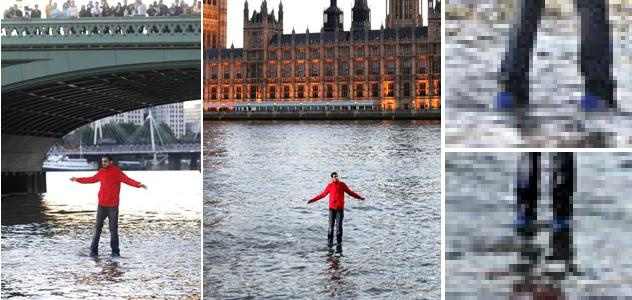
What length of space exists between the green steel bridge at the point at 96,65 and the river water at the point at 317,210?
108 cm

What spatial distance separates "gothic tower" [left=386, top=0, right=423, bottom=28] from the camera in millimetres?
9949

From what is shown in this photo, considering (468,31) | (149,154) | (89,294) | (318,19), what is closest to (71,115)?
(149,154)

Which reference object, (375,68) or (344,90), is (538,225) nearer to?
(375,68)

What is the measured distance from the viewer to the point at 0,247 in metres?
11.7

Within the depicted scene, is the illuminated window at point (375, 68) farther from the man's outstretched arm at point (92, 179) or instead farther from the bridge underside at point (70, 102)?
the man's outstretched arm at point (92, 179)

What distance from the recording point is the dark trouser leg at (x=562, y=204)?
9.49 m

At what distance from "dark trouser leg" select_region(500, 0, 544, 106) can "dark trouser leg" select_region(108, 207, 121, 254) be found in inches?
137

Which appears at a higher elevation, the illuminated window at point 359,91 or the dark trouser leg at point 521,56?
the dark trouser leg at point 521,56

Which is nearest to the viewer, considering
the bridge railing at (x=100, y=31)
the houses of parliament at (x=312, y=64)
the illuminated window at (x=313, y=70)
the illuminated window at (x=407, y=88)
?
the illuminated window at (x=407, y=88)

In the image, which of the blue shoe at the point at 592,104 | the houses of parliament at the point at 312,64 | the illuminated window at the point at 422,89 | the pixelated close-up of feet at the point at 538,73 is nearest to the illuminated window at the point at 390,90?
the houses of parliament at the point at 312,64

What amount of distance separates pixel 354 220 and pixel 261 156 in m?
0.97

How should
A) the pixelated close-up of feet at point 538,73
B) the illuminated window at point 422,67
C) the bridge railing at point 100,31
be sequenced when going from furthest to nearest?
the bridge railing at point 100,31 → the illuminated window at point 422,67 → the pixelated close-up of feet at point 538,73

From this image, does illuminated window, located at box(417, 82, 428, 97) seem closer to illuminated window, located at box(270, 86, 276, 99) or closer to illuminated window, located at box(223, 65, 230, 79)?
illuminated window, located at box(270, 86, 276, 99)

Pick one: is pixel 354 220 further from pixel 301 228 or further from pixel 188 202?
pixel 188 202
